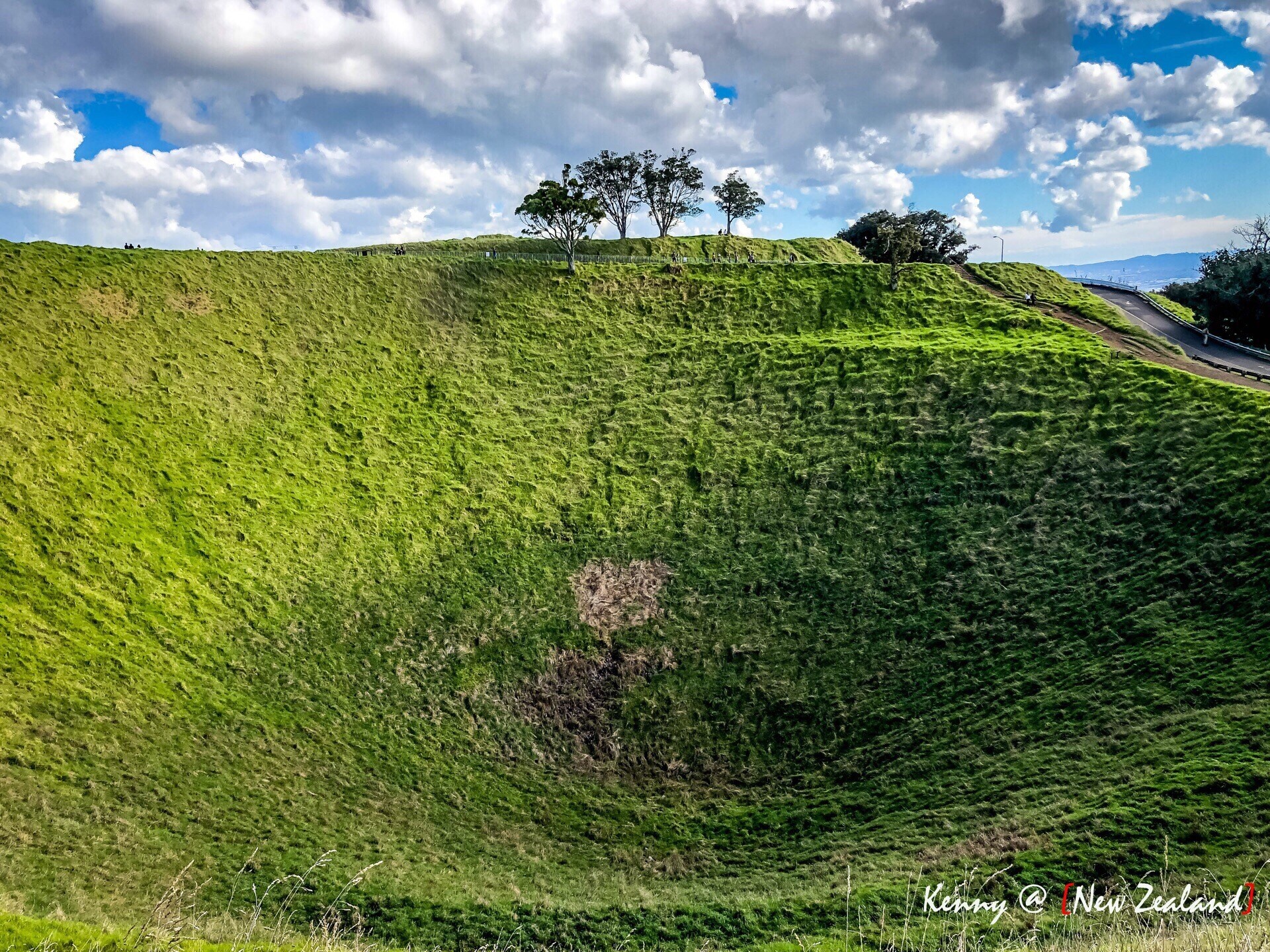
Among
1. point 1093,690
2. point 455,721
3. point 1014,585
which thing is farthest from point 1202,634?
point 455,721

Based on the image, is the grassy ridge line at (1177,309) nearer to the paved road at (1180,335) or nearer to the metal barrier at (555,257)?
the paved road at (1180,335)

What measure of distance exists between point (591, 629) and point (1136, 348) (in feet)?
128

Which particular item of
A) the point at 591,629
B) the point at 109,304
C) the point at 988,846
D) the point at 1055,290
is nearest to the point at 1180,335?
the point at 1055,290

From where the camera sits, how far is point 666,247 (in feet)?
240

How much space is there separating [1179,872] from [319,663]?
31.1m

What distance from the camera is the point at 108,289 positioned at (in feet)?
161

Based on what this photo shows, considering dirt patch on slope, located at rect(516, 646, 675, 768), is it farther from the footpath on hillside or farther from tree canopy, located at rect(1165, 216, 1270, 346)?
tree canopy, located at rect(1165, 216, 1270, 346)

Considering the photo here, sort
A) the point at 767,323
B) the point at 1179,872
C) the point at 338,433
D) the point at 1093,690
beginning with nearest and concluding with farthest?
the point at 1179,872 < the point at 1093,690 < the point at 338,433 < the point at 767,323

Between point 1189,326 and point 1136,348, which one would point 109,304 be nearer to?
point 1136,348

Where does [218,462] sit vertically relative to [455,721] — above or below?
above

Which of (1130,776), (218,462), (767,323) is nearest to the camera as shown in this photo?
(1130,776)

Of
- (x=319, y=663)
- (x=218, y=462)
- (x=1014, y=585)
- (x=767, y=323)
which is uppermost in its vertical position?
(x=767, y=323)

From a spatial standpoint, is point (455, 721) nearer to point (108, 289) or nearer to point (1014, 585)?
point (1014, 585)

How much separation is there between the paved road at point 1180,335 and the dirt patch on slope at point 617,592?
3764cm
